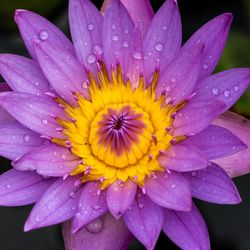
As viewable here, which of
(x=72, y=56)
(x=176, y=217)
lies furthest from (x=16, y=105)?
(x=176, y=217)

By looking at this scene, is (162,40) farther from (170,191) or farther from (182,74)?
(170,191)

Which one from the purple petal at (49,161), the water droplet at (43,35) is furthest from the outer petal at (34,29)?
the purple petal at (49,161)

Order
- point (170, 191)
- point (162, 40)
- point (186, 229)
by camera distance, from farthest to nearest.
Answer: point (162, 40) → point (186, 229) → point (170, 191)

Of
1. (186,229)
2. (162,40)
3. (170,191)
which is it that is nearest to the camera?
(170,191)

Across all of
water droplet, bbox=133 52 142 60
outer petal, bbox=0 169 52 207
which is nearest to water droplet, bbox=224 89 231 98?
water droplet, bbox=133 52 142 60

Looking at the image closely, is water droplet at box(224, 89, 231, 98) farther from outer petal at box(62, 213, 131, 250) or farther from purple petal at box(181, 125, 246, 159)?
outer petal at box(62, 213, 131, 250)

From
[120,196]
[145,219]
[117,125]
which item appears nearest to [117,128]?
[117,125]

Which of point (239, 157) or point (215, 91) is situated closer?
point (215, 91)
